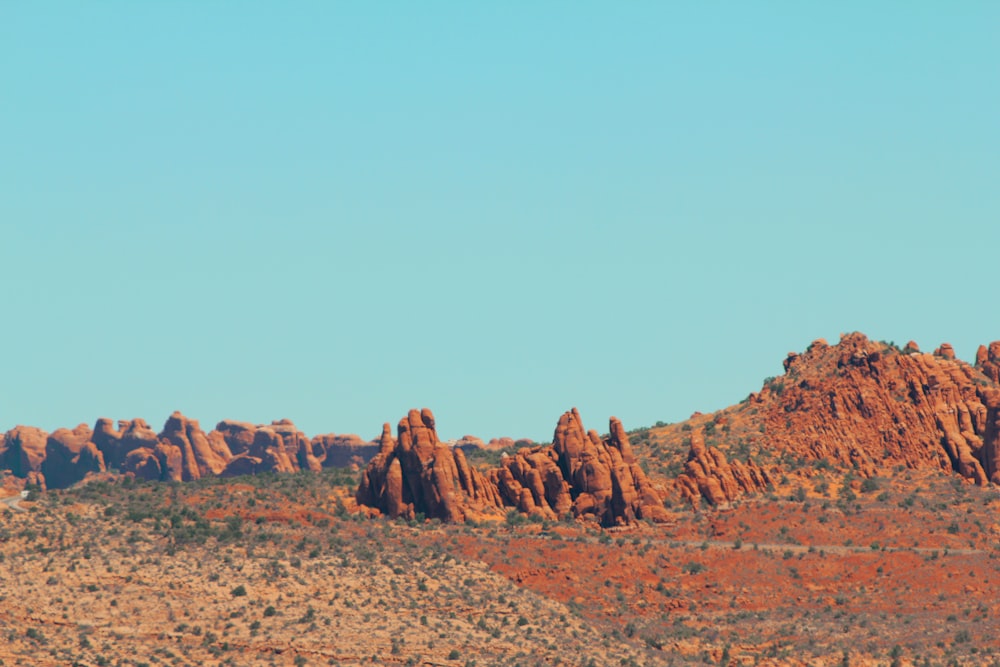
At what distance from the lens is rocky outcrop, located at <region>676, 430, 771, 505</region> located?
511 ft

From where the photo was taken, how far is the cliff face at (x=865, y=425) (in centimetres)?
16000

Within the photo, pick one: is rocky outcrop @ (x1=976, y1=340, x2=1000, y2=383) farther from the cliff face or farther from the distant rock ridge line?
the distant rock ridge line

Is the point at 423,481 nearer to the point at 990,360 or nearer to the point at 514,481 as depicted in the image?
the point at 514,481

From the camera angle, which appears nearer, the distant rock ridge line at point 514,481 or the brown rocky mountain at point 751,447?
the distant rock ridge line at point 514,481

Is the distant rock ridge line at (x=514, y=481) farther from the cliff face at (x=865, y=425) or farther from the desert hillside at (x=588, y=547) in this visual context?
the cliff face at (x=865, y=425)

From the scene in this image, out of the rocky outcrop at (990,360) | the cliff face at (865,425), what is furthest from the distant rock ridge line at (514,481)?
the rocky outcrop at (990,360)

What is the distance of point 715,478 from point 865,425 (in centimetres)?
1887

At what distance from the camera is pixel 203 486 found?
538 ft

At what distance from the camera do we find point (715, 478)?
15700 centimetres

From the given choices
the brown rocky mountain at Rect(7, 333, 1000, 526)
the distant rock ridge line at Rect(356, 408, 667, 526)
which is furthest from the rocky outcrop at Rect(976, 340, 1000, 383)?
the distant rock ridge line at Rect(356, 408, 667, 526)

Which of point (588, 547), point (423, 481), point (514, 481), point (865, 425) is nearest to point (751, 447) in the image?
point (865, 425)

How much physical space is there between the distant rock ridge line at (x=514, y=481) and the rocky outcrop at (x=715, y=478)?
4.95 m

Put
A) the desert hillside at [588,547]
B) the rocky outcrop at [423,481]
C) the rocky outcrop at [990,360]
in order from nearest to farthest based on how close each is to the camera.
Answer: the desert hillside at [588,547] < the rocky outcrop at [423,481] < the rocky outcrop at [990,360]

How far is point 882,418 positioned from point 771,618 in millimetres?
41679
